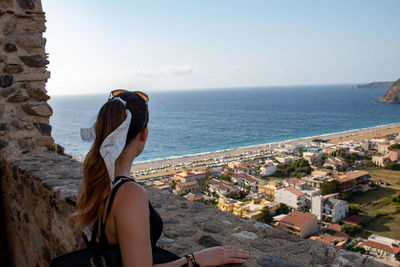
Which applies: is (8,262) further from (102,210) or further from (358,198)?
(358,198)

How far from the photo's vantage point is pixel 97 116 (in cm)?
131

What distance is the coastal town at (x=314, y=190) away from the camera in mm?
12922

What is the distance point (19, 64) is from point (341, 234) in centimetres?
1359

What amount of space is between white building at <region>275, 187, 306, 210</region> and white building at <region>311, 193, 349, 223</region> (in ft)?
2.46

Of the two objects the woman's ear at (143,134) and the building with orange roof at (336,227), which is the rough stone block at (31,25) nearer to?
the woman's ear at (143,134)

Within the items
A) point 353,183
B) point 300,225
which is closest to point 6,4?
point 300,225

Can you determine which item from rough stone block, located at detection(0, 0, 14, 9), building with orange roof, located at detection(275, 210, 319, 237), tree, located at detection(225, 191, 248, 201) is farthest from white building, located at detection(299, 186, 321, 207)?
rough stone block, located at detection(0, 0, 14, 9)

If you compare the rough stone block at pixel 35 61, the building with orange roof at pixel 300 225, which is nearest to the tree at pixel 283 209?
the building with orange roof at pixel 300 225

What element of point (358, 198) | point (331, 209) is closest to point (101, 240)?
point (331, 209)

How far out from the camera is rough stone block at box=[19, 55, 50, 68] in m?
3.56

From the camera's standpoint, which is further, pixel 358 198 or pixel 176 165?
pixel 176 165

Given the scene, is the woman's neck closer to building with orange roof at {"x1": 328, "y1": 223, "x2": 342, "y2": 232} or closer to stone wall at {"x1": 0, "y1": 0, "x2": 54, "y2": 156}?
stone wall at {"x1": 0, "y1": 0, "x2": 54, "y2": 156}

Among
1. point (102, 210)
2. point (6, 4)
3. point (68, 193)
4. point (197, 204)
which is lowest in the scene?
point (197, 204)

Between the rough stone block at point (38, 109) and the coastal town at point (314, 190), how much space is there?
19.1 ft
